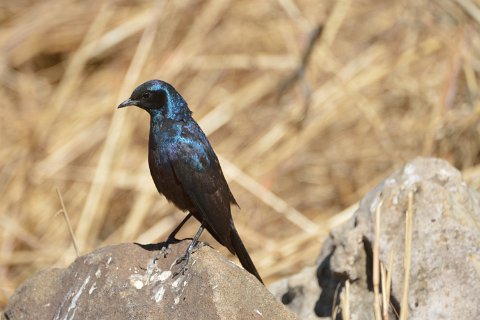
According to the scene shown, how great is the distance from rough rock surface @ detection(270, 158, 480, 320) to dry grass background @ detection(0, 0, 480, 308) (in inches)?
75.5

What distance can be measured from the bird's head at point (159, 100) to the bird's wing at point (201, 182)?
20cm

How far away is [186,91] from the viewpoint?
7.97m

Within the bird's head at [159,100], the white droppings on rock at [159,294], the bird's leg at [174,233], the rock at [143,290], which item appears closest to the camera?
the rock at [143,290]

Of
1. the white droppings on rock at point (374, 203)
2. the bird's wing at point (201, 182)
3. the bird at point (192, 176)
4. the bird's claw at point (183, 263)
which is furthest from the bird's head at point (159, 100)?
the white droppings on rock at point (374, 203)

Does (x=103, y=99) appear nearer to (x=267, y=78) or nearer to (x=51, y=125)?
(x=51, y=125)

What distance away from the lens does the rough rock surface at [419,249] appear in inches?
142

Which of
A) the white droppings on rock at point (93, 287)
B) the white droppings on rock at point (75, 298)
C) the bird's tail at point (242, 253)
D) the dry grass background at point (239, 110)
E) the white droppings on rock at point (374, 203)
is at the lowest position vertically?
the dry grass background at point (239, 110)

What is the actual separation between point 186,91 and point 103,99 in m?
0.74

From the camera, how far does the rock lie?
10.9 ft

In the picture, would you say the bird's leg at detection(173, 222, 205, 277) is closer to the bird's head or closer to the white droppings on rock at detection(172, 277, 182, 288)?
the white droppings on rock at detection(172, 277, 182, 288)

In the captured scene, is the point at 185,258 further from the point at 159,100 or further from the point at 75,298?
the point at 159,100

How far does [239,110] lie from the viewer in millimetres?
7867

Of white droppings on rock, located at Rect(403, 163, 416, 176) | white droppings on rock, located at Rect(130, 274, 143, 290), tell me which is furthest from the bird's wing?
white droppings on rock, located at Rect(403, 163, 416, 176)

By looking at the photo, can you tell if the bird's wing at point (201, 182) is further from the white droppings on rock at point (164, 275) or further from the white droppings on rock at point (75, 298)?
the white droppings on rock at point (75, 298)
